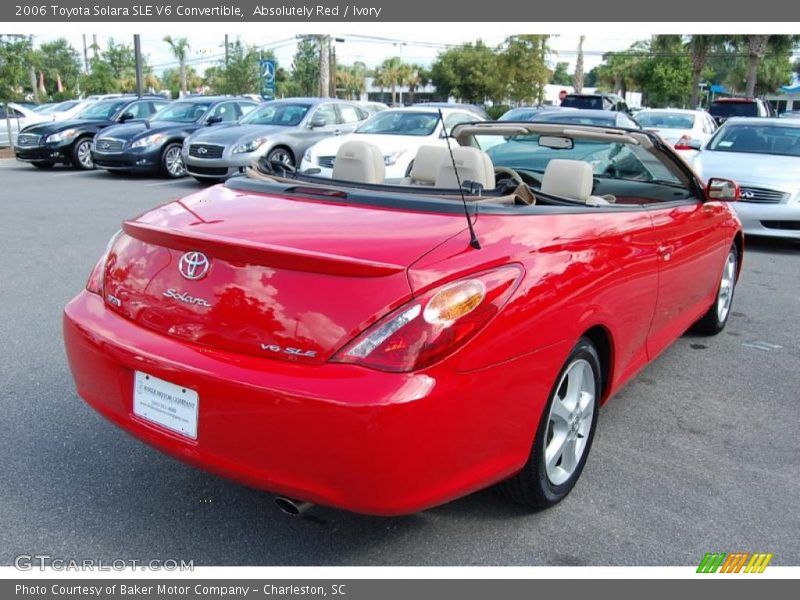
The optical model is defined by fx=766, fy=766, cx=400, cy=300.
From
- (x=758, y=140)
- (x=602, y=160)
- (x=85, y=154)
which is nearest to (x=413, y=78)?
(x=85, y=154)

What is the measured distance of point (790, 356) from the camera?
193 inches

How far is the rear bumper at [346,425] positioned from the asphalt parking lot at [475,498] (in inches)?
16.2

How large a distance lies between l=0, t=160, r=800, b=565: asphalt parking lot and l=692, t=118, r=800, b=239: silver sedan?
410cm

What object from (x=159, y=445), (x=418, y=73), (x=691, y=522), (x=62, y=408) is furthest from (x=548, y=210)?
(x=418, y=73)

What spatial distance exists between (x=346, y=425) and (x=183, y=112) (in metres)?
15.5

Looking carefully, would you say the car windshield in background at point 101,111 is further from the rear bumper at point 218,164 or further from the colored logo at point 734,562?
the colored logo at point 734,562

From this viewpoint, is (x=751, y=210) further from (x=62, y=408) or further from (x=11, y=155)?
(x=11, y=155)

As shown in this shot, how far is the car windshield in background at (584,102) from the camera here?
22.5m

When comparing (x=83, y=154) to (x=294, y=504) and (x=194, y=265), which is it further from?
(x=294, y=504)

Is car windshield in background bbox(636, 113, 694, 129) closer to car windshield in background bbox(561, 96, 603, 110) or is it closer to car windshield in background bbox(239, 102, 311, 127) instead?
car windshield in background bbox(561, 96, 603, 110)

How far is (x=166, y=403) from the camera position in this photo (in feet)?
8.18

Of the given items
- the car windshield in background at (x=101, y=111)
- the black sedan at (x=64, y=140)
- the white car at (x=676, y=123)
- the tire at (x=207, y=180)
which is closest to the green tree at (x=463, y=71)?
the white car at (x=676, y=123)

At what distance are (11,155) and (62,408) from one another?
18.7 m

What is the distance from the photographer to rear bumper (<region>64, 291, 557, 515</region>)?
220 cm
